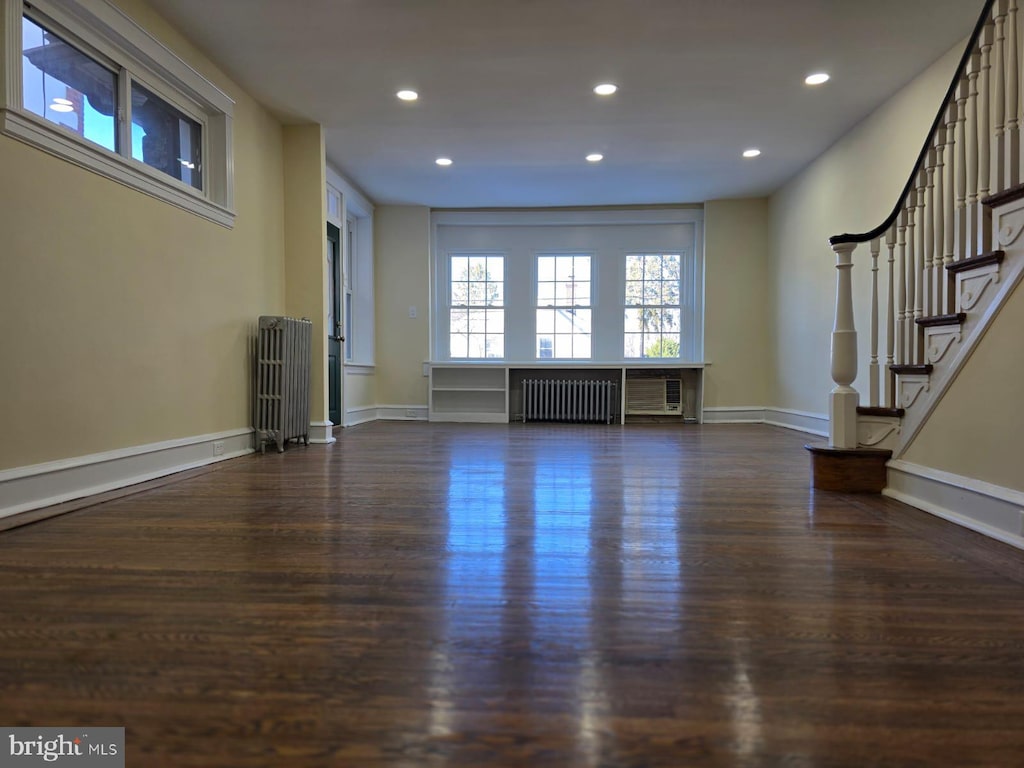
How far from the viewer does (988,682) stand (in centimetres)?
108

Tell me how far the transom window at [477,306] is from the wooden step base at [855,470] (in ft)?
16.8

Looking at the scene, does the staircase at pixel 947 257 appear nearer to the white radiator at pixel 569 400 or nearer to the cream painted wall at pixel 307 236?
the cream painted wall at pixel 307 236

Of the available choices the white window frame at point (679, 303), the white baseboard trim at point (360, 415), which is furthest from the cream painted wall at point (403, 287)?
the white window frame at point (679, 303)

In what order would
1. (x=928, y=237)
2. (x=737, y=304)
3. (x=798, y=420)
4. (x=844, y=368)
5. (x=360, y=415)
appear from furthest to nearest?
Answer: (x=737, y=304) → (x=360, y=415) → (x=798, y=420) → (x=844, y=368) → (x=928, y=237)

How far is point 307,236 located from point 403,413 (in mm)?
3051

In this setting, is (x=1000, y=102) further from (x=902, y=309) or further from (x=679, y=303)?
(x=679, y=303)

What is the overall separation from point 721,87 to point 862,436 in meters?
2.77

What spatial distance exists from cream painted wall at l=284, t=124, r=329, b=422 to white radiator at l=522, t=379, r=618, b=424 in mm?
3070

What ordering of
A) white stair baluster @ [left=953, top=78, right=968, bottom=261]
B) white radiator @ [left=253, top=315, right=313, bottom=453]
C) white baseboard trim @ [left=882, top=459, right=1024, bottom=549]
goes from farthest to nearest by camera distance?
white radiator @ [left=253, top=315, right=313, bottom=453] < white stair baluster @ [left=953, top=78, right=968, bottom=261] < white baseboard trim @ [left=882, top=459, right=1024, bottom=549]

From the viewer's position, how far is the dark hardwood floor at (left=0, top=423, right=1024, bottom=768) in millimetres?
917

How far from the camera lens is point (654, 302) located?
291 inches

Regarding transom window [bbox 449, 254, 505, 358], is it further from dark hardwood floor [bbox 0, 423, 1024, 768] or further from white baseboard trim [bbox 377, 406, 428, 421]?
dark hardwood floor [bbox 0, 423, 1024, 768]

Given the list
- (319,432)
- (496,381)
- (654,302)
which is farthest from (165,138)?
(654,302)

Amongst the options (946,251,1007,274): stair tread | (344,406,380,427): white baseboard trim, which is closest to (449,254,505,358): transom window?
(344,406,380,427): white baseboard trim
